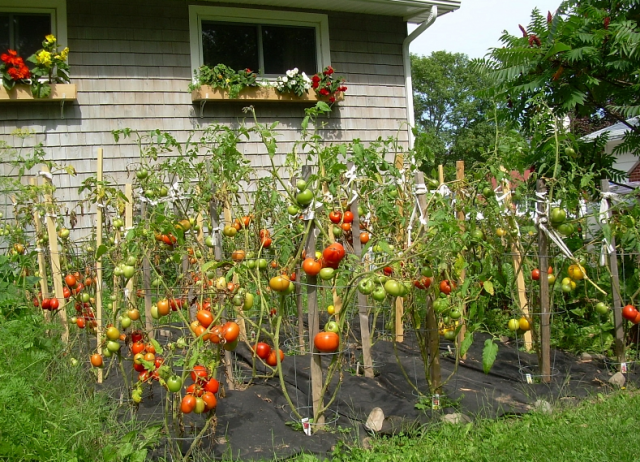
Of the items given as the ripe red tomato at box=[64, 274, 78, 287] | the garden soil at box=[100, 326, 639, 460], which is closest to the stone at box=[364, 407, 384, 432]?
the garden soil at box=[100, 326, 639, 460]

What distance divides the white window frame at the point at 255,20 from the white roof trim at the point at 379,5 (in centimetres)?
10

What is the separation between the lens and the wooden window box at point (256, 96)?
650 centimetres

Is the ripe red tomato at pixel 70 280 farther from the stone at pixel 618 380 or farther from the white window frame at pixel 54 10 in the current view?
the white window frame at pixel 54 10

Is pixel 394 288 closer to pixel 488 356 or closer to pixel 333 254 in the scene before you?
pixel 333 254

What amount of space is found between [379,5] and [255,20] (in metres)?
1.50

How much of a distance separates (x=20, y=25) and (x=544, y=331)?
19.6 ft

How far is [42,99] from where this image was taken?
598cm

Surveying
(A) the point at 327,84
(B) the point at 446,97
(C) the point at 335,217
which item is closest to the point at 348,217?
(C) the point at 335,217

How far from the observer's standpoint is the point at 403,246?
3.51m

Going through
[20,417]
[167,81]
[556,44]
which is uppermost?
[167,81]

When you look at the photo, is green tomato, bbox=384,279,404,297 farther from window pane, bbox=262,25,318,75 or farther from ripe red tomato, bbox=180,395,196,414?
window pane, bbox=262,25,318,75

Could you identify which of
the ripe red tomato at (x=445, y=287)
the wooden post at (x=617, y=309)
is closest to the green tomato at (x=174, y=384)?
the ripe red tomato at (x=445, y=287)

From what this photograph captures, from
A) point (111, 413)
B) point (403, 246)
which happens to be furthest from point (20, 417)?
point (403, 246)

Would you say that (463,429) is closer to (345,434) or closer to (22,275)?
(345,434)
